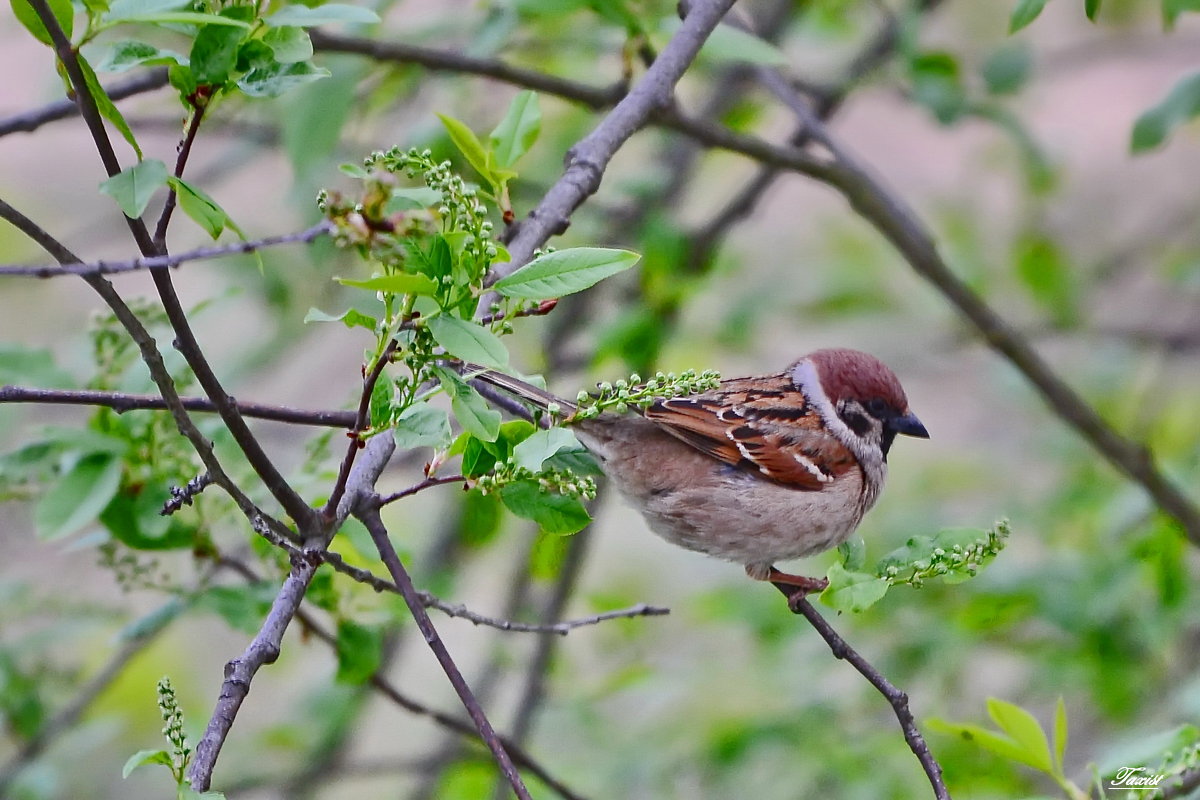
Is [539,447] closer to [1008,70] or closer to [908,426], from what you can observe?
[908,426]

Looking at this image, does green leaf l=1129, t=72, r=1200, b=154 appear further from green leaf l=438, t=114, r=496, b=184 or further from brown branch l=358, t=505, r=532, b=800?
brown branch l=358, t=505, r=532, b=800

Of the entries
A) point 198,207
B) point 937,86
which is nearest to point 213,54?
point 198,207

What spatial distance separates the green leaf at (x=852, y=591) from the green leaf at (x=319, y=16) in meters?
1.08

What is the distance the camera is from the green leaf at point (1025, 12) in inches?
85.4

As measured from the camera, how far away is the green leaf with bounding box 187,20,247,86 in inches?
64.7

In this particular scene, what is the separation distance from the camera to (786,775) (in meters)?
4.41

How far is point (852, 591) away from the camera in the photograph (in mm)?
1953

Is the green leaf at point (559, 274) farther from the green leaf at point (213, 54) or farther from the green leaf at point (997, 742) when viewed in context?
the green leaf at point (997, 742)

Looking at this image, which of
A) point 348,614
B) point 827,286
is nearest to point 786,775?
point 827,286

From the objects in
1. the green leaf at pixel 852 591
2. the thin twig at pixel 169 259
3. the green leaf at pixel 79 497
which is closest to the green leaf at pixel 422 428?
the thin twig at pixel 169 259

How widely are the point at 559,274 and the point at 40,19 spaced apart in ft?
2.39

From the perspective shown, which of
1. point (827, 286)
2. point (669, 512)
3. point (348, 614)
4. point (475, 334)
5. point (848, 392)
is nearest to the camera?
point (475, 334)

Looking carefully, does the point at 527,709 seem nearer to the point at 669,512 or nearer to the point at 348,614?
the point at 669,512

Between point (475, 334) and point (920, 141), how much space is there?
7325 mm
